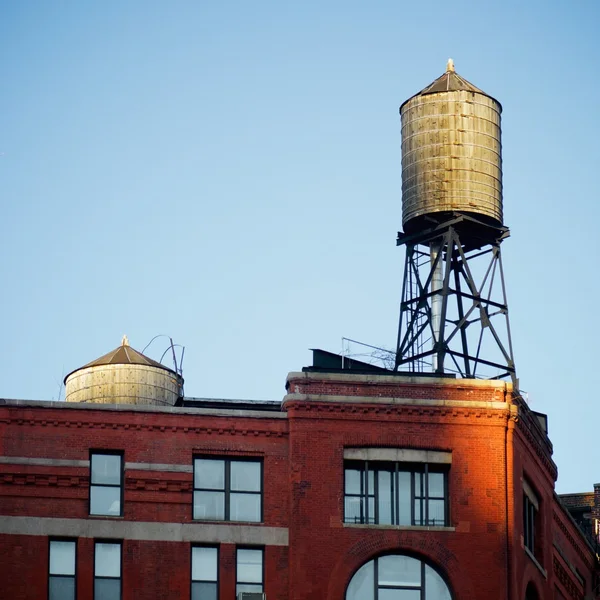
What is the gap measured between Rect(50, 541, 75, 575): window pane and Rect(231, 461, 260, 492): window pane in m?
5.86

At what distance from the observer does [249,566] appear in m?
68.7

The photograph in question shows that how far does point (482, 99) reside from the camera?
273ft

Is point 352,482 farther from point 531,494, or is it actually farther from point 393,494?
point 531,494

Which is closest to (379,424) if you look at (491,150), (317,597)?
(317,597)

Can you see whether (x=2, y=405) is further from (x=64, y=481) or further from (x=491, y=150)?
(x=491, y=150)

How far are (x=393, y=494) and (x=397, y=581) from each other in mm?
2952

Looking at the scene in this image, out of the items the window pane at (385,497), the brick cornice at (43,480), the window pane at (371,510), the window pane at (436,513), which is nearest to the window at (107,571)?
the brick cornice at (43,480)

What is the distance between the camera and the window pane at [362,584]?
68.4m

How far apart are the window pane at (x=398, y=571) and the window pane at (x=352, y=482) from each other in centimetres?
247

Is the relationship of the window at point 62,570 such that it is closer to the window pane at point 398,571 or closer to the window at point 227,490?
the window at point 227,490

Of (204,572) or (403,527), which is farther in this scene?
(403,527)

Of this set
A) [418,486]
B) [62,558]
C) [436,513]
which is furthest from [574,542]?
[62,558]

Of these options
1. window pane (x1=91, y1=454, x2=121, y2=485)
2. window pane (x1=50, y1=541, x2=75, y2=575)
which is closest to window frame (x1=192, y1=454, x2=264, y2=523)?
window pane (x1=91, y1=454, x2=121, y2=485)

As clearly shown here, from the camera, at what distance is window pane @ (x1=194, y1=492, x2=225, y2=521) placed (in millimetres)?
69188
